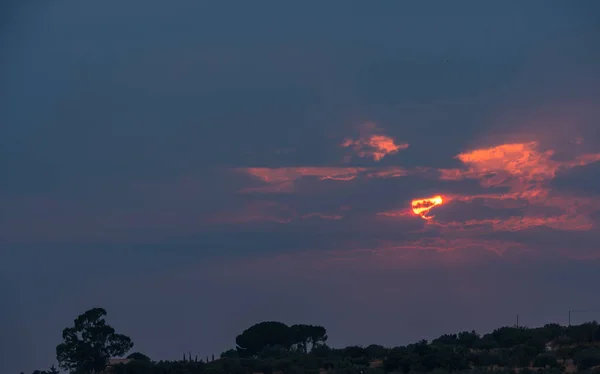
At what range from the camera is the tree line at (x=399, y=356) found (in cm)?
4949

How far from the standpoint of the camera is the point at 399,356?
5416cm

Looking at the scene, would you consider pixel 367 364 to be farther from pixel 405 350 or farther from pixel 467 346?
pixel 467 346

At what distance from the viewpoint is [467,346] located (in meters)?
63.2

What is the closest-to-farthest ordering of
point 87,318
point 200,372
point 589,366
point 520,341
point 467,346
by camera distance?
1. point 589,366
2. point 200,372
3. point 520,341
4. point 467,346
5. point 87,318

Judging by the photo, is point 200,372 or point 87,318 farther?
point 87,318

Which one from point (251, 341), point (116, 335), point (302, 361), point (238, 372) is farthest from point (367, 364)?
point (251, 341)

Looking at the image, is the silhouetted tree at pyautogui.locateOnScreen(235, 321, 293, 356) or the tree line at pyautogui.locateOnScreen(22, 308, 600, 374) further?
the silhouetted tree at pyautogui.locateOnScreen(235, 321, 293, 356)

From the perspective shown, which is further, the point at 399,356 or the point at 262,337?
the point at 262,337

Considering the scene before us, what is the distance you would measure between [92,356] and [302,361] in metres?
18.5

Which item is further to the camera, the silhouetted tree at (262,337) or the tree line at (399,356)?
the silhouetted tree at (262,337)

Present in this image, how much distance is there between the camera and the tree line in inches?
1948

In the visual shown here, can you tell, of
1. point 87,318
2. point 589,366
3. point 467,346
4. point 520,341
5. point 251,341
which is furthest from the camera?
point 251,341

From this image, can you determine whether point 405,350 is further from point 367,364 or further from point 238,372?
point 238,372

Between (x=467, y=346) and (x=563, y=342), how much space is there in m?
9.10
